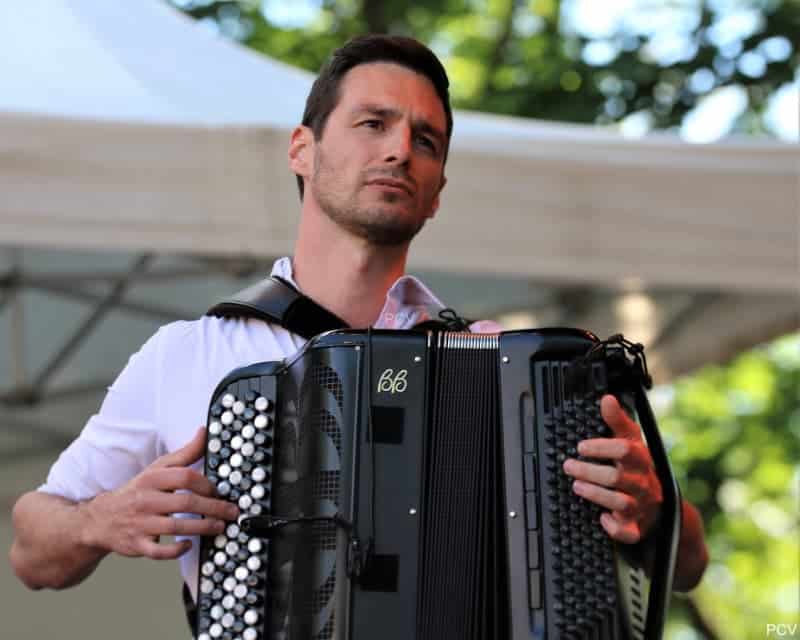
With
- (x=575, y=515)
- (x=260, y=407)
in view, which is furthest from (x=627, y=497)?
(x=260, y=407)

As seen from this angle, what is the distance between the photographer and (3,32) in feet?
13.5

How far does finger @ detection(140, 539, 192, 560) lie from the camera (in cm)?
204

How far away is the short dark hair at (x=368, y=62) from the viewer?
2416 millimetres

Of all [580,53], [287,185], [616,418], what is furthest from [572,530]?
[580,53]

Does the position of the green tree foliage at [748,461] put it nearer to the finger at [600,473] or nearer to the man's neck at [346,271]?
the man's neck at [346,271]

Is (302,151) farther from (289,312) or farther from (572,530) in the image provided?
(572,530)

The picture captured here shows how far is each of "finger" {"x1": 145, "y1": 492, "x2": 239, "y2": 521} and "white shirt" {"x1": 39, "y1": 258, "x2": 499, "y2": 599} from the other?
21cm

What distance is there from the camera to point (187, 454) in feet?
6.76

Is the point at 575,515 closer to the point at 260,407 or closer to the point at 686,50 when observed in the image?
the point at 260,407

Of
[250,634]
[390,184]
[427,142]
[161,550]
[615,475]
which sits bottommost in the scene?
[250,634]

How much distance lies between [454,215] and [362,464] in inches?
67.0

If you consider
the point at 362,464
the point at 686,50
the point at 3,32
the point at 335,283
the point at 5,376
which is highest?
the point at 686,50

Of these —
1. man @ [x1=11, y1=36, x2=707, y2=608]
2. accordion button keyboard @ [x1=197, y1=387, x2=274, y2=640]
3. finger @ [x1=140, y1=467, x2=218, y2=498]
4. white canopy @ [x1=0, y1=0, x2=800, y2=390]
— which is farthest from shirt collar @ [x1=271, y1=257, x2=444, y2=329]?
white canopy @ [x1=0, y1=0, x2=800, y2=390]

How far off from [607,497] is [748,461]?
382 inches
